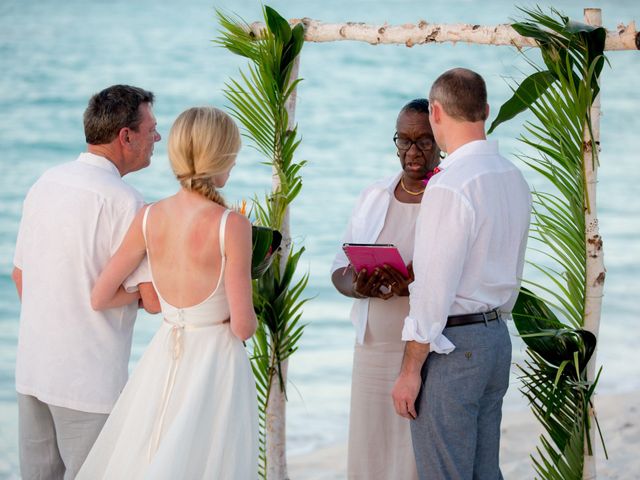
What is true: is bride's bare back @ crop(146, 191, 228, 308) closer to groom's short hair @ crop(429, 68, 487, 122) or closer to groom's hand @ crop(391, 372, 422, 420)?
groom's hand @ crop(391, 372, 422, 420)

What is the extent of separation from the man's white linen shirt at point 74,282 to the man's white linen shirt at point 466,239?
0.91m

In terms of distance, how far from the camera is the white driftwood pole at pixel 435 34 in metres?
3.48

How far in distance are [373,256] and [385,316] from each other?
370mm

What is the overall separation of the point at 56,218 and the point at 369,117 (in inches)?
672

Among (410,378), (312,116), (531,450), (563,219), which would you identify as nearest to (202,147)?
(410,378)

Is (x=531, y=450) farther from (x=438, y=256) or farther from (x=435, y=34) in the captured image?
(x=438, y=256)

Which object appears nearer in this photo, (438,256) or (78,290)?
(438,256)

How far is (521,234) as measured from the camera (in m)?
3.12

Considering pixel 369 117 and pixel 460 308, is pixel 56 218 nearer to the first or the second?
pixel 460 308

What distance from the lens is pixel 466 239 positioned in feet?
9.65

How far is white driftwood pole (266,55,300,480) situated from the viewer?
448 centimetres

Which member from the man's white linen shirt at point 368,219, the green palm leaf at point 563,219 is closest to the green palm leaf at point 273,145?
the man's white linen shirt at point 368,219

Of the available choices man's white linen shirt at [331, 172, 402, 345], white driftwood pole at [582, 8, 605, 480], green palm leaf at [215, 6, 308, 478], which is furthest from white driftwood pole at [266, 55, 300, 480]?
white driftwood pole at [582, 8, 605, 480]

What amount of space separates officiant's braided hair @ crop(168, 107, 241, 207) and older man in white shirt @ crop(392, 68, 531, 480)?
61 cm
